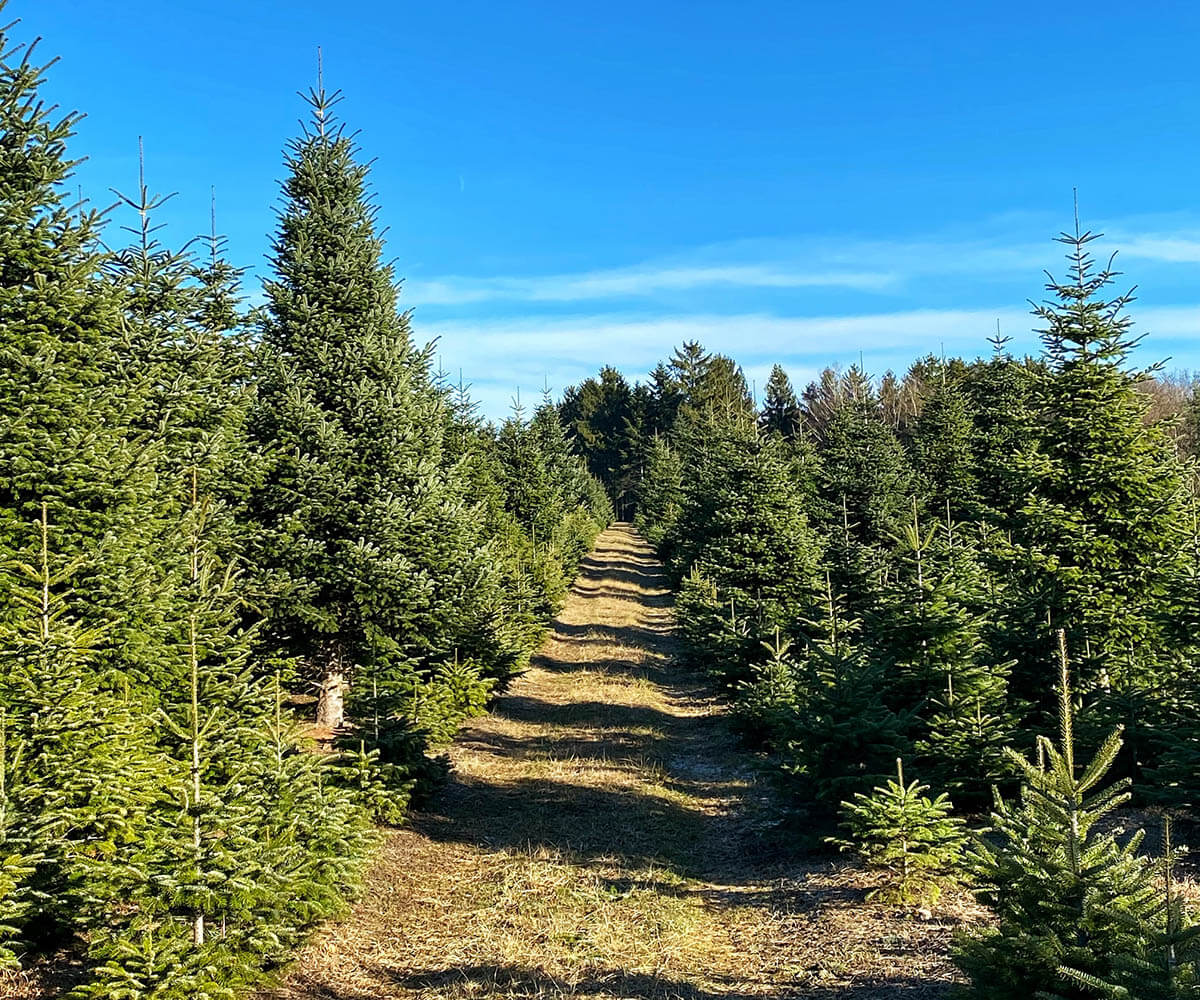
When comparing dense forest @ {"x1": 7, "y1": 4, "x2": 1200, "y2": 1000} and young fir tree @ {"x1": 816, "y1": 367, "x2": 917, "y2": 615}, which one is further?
young fir tree @ {"x1": 816, "y1": 367, "x2": 917, "y2": 615}

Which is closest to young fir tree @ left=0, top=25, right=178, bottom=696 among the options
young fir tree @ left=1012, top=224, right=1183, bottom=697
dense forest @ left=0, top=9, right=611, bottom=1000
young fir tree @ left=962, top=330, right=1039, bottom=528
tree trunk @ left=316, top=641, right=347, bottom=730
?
dense forest @ left=0, top=9, right=611, bottom=1000

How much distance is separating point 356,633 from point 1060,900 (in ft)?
36.2

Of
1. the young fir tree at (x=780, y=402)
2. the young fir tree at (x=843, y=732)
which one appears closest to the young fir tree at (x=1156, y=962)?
the young fir tree at (x=843, y=732)

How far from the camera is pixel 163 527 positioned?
28.1ft

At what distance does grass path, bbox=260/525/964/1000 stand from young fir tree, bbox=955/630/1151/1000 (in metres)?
1.84

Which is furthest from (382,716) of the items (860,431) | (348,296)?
(860,431)

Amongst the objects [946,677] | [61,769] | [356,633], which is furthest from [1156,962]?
[356,633]

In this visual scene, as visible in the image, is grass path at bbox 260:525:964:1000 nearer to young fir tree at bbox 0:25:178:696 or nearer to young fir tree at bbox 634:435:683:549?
young fir tree at bbox 0:25:178:696

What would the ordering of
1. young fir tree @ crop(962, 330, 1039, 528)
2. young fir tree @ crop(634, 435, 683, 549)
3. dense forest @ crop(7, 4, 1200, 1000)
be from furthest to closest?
young fir tree @ crop(634, 435, 683, 549) < young fir tree @ crop(962, 330, 1039, 528) < dense forest @ crop(7, 4, 1200, 1000)

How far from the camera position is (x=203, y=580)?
7.35 m

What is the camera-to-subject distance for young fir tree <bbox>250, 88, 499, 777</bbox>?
1247cm

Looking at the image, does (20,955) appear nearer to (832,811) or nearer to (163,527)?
(163,527)

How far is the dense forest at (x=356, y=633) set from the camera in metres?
5.68

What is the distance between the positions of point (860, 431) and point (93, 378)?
2335 cm
